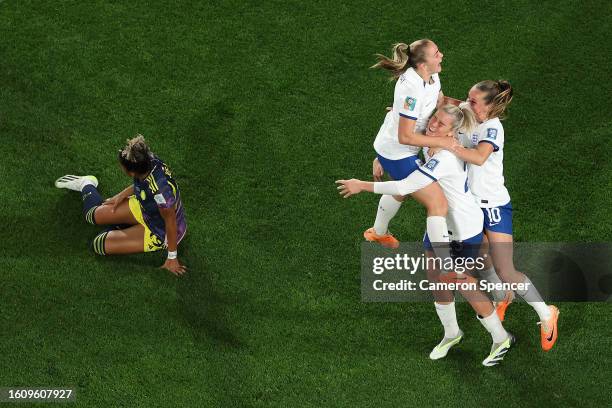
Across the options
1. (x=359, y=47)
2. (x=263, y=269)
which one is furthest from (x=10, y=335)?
(x=359, y=47)

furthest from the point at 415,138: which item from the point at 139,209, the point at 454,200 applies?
the point at 139,209

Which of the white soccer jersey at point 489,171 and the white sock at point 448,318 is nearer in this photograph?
the white soccer jersey at point 489,171

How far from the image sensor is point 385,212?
730 centimetres

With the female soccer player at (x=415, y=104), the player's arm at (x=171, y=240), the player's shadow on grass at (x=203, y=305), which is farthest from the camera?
the player's arm at (x=171, y=240)

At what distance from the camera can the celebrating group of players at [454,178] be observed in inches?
248

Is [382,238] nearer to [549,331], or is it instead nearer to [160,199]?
[549,331]

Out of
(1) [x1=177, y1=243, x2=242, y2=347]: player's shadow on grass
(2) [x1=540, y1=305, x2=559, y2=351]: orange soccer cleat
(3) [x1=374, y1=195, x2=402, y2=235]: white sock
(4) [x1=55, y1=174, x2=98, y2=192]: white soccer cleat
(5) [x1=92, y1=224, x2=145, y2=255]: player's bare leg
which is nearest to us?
(2) [x1=540, y1=305, x2=559, y2=351]: orange soccer cleat

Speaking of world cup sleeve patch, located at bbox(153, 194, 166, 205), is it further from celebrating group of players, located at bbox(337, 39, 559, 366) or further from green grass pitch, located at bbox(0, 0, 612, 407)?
celebrating group of players, located at bbox(337, 39, 559, 366)

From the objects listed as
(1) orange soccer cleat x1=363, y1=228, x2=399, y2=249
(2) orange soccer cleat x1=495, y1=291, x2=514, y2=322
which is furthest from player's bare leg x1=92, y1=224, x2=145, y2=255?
(2) orange soccer cleat x1=495, y1=291, x2=514, y2=322

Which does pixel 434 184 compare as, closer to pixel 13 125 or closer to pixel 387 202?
pixel 387 202

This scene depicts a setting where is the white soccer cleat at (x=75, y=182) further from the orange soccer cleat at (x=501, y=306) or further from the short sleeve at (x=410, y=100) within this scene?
the orange soccer cleat at (x=501, y=306)

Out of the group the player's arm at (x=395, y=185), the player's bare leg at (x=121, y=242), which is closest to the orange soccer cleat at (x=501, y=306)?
the player's arm at (x=395, y=185)

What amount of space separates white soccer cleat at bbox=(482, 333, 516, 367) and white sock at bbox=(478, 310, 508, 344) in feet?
0.12

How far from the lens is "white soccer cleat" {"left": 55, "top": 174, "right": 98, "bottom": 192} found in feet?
25.9
